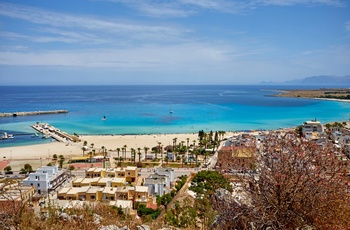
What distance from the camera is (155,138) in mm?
41000

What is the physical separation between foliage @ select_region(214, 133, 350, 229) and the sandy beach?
25.8 metres

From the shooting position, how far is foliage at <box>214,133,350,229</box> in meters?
6.07

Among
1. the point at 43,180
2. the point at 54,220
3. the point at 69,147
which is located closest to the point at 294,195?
the point at 54,220

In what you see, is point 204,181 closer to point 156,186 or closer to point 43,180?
point 156,186

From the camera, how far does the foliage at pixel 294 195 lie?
607 centimetres

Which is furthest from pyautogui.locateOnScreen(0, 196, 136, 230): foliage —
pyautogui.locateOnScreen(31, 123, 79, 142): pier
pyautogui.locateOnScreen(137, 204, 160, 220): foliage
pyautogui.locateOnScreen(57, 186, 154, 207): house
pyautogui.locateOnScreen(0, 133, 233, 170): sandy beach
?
pyautogui.locateOnScreen(31, 123, 79, 142): pier

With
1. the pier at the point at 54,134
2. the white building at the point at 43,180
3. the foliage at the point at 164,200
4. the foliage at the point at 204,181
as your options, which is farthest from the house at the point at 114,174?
the pier at the point at 54,134

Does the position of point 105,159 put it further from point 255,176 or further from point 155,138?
point 255,176

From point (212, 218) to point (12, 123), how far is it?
56745 mm

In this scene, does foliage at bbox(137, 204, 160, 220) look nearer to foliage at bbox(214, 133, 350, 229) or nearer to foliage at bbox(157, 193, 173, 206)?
foliage at bbox(157, 193, 173, 206)

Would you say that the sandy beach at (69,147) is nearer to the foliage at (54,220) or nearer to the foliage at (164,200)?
the foliage at (164,200)

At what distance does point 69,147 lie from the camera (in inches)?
1421

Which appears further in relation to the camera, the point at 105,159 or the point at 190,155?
the point at 190,155

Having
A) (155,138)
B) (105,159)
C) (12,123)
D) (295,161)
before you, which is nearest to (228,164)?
(295,161)
